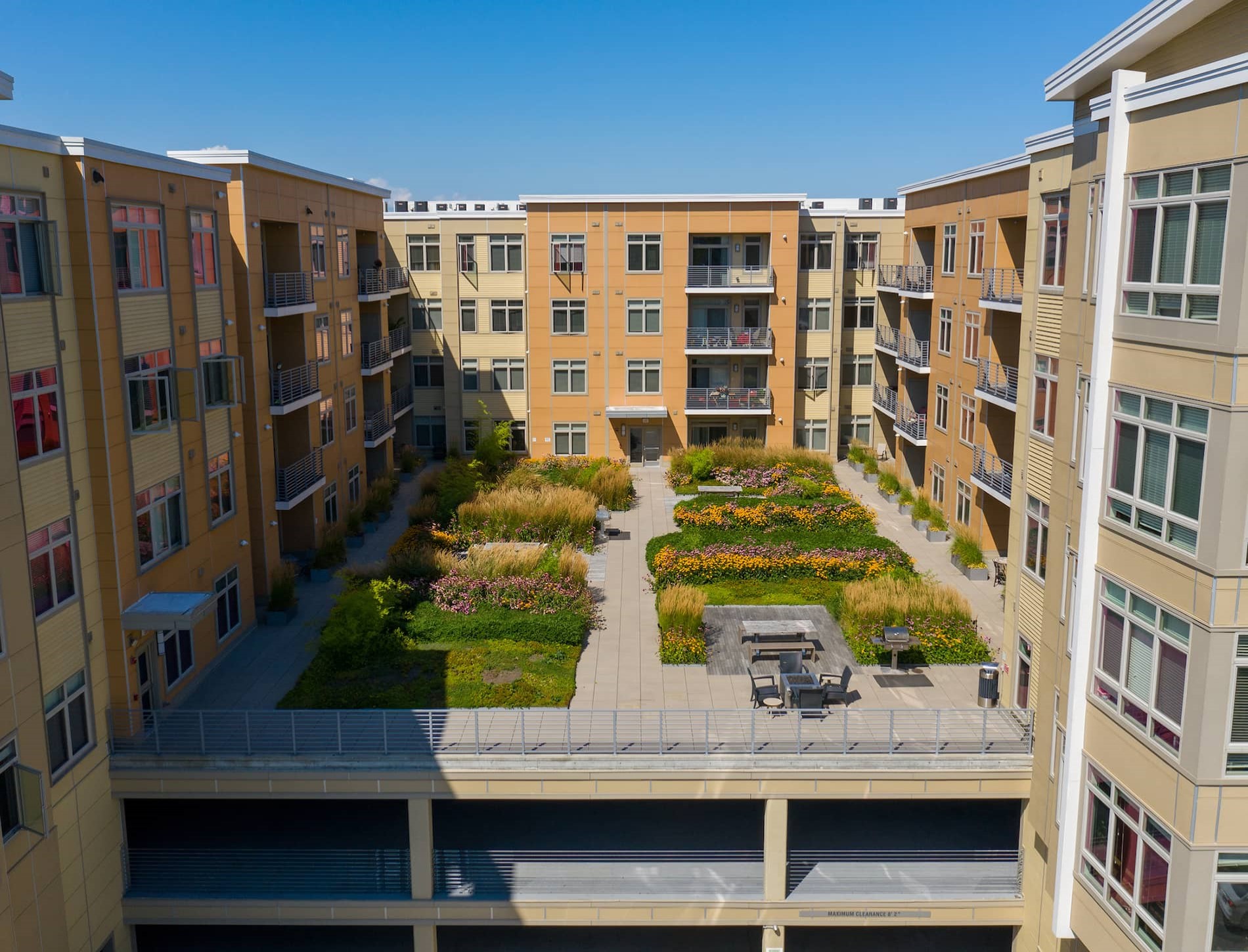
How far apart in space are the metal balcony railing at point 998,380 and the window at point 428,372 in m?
21.1

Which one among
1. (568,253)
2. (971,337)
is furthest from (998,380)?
(568,253)

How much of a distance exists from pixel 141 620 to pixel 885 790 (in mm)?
11588

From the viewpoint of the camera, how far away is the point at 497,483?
32.6 metres

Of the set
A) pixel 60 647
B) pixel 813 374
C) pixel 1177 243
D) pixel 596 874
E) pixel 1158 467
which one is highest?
pixel 1177 243

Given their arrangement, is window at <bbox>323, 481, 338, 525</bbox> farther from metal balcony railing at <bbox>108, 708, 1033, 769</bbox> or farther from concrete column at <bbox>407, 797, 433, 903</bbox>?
concrete column at <bbox>407, 797, 433, 903</bbox>

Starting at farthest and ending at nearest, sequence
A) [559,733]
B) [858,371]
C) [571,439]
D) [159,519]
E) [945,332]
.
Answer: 1. [858,371]
2. [571,439]
3. [945,332]
4. [159,519]
5. [559,733]

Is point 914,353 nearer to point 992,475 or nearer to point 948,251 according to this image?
point 948,251

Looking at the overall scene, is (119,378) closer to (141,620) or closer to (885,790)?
(141,620)

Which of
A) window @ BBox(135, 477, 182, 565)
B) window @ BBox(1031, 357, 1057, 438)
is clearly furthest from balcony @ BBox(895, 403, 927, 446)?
window @ BBox(135, 477, 182, 565)

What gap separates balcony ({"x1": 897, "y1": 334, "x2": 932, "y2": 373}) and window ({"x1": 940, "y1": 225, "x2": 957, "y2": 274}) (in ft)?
9.12

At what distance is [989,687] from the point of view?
16.8 m

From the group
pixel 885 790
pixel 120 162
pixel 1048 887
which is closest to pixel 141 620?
pixel 120 162

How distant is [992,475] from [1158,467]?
15823 mm

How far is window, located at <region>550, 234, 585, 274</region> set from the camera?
3697 cm
